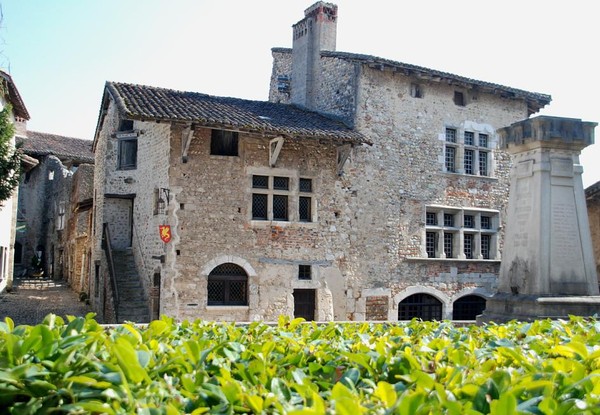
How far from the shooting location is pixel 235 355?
324cm

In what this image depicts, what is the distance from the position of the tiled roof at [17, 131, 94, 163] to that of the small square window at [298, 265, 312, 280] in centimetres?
2402

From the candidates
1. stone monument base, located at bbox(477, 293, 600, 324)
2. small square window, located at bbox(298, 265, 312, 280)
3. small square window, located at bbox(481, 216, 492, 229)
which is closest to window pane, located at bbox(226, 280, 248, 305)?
small square window, located at bbox(298, 265, 312, 280)

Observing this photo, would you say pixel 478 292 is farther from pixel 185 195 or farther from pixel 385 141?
pixel 185 195

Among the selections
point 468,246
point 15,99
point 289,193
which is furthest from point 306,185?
point 15,99

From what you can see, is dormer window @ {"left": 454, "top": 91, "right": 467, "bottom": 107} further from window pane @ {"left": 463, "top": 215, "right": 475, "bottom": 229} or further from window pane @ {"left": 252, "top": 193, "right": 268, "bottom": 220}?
window pane @ {"left": 252, "top": 193, "right": 268, "bottom": 220}

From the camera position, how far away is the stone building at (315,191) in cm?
1534

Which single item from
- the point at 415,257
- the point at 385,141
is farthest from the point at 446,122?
the point at 415,257

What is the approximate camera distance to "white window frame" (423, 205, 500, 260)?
18.4m

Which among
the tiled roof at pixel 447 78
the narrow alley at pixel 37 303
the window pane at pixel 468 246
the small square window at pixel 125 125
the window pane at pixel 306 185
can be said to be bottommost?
the narrow alley at pixel 37 303

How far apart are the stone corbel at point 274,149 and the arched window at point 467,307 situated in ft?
23.0

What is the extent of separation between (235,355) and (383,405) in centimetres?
115

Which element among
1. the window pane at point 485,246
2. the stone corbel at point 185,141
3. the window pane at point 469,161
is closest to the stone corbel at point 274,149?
the stone corbel at point 185,141

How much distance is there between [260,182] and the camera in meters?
16.3

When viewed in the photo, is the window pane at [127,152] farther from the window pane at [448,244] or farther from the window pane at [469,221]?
the window pane at [469,221]
